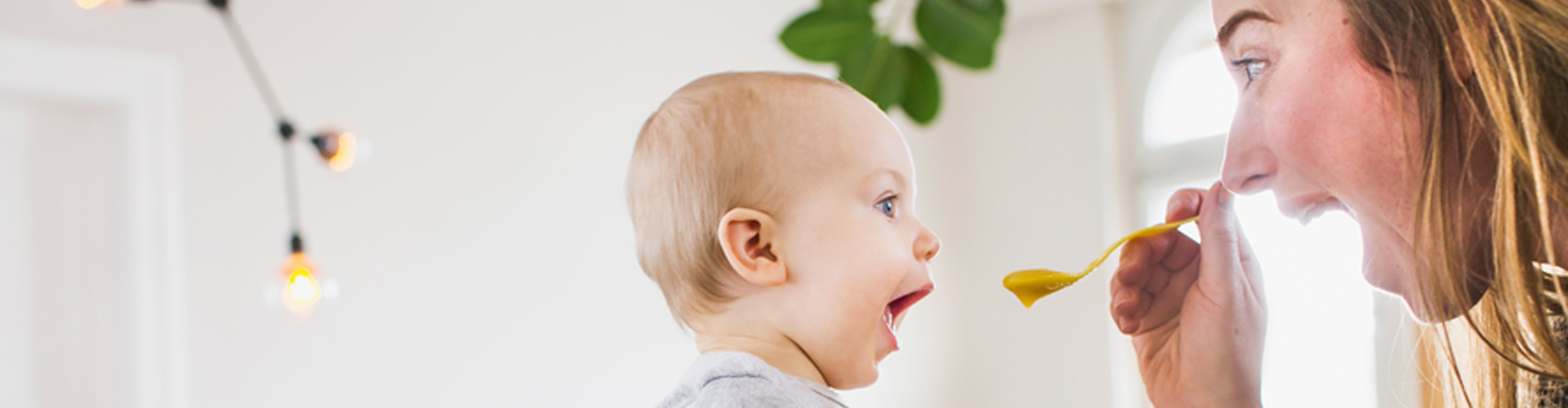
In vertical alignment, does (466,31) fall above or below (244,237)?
above

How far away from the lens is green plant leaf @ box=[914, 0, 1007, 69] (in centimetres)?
103

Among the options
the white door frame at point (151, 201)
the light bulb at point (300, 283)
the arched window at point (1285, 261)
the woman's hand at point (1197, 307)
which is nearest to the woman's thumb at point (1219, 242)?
the woman's hand at point (1197, 307)

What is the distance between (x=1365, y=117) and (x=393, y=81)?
2060 millimetres

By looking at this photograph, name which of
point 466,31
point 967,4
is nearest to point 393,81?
point 466,31

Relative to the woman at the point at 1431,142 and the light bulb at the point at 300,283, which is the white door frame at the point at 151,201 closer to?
the light bulb at the point at 300,283

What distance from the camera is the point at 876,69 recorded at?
3.41ft

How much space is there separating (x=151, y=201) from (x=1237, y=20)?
1875mm

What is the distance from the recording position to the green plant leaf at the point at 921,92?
3.52ft

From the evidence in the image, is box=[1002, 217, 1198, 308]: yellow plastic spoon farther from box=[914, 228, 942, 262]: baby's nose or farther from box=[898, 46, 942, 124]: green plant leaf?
box=[898, 46, 942, 124]: green plant leaf

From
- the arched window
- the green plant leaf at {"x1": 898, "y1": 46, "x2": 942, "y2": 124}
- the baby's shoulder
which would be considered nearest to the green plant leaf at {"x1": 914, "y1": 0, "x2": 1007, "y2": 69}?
the green plant leaf at {"x1": 898, "y1": 46, "x2": 942, "y2": 124}

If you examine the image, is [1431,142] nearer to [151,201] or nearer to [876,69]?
[876,69]

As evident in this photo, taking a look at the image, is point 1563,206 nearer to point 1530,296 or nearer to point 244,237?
point 1530,296

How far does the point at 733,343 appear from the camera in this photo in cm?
86

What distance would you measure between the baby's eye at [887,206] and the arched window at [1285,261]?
223 centimetres
